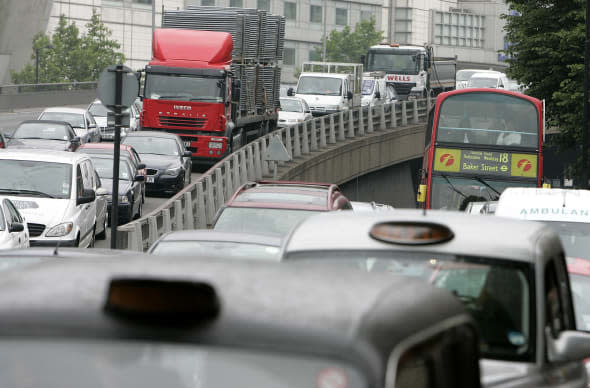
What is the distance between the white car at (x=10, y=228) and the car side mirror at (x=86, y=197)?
2329mm

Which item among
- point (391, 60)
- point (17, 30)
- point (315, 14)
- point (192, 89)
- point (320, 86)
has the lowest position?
point (192, 89)

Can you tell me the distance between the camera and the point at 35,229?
53.2ft

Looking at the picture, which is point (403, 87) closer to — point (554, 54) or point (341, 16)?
point (554, 54)

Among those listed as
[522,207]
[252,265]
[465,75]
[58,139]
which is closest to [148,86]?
[58,139]

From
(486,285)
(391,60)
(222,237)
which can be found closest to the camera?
(486,285)

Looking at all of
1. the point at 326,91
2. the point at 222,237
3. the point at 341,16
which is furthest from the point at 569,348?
the point at 341,16

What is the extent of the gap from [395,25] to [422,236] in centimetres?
11994

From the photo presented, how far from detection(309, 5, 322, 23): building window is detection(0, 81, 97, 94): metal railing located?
43.0 m

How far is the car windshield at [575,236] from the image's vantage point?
12.2 meters

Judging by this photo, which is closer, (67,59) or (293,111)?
(293,111)

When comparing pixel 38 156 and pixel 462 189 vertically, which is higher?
pixel 38 156

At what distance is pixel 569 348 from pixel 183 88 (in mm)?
28074

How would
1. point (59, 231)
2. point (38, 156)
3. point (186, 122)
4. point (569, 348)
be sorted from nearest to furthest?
point (569, 348), point (59, 231), point (38, 156), point (186, 122)

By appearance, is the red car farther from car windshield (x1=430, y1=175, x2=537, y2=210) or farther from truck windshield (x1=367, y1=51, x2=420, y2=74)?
truck windshield (x1=367, y1=51, x2=420, y2=74)
